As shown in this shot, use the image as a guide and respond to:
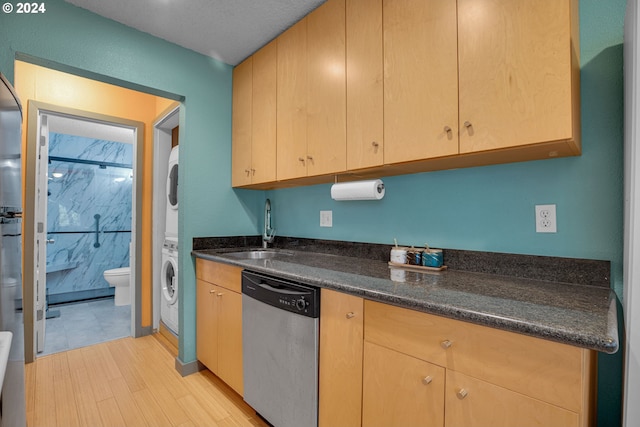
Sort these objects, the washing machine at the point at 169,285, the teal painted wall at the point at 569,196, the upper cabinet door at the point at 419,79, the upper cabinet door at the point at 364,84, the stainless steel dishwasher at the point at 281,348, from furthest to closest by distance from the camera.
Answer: the washing machine at the point at 169,285
the upper cabinet door at the point at 364,84
the stainless steel dishwasher at the point at 281,348
the upper cabinet door at the point at 419,79
the teal painted wall at the point at 569,196

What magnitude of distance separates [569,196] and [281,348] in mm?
1421

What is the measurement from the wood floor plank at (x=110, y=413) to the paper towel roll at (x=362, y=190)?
5.93 feet

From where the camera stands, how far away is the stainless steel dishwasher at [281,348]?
1.33 metres

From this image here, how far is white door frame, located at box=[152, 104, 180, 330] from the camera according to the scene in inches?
118

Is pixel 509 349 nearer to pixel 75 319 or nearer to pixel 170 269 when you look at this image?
pixel 170 269

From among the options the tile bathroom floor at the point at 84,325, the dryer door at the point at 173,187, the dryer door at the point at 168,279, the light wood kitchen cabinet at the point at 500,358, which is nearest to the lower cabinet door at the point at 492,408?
the light wood kitchen cabinet at the point at 500,358

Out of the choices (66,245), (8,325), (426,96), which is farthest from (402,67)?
(66,245)

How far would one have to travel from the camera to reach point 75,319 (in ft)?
11.3

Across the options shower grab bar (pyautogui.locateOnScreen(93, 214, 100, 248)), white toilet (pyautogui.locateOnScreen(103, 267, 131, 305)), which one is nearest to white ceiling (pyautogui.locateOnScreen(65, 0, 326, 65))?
white toilet (pyautogui.locateOnScreen(103, 267, 131, 305))

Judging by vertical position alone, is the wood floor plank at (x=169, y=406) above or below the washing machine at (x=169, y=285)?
below

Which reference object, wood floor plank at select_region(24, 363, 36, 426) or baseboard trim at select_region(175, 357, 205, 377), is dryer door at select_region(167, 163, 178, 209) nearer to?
baseboard trim at select_region(175, 357, 205, 377)

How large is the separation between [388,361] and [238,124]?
2.09 meters

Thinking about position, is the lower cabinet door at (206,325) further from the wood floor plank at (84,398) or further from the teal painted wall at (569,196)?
the teal painted wall at (569,196)

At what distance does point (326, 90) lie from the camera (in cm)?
175
